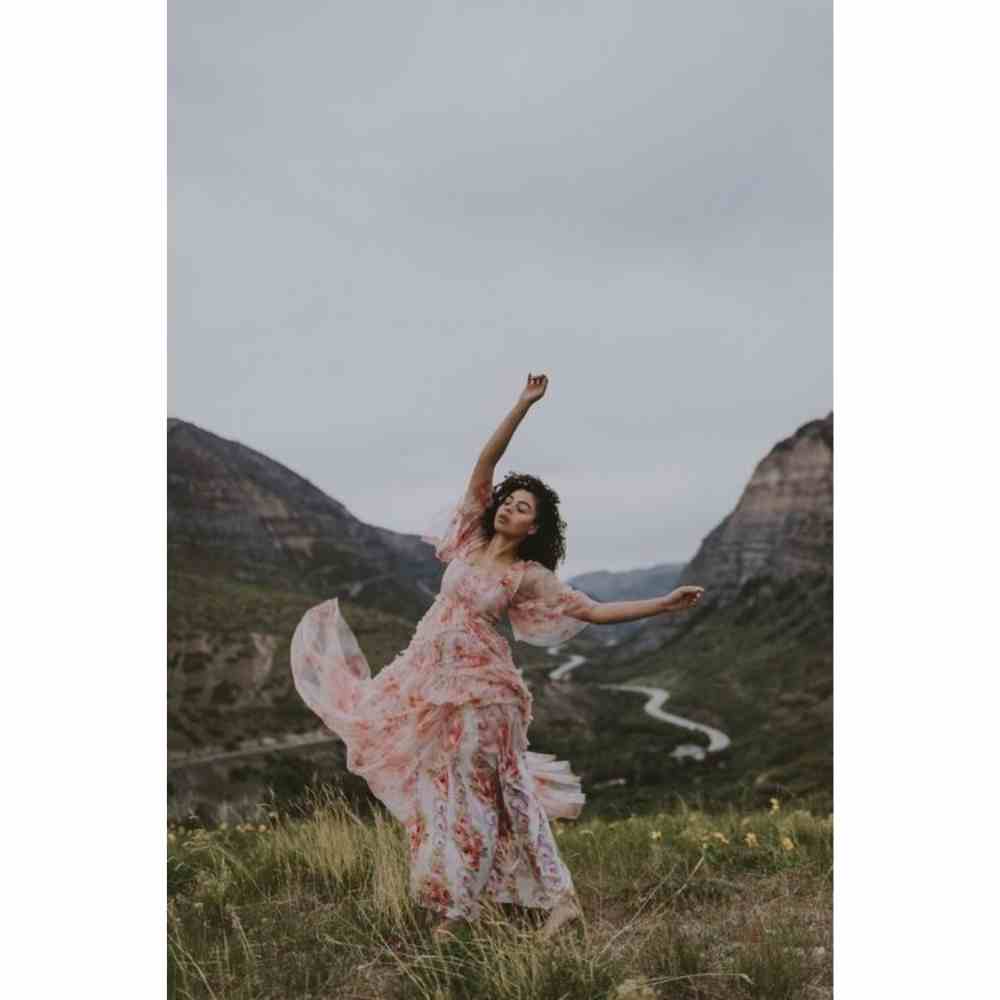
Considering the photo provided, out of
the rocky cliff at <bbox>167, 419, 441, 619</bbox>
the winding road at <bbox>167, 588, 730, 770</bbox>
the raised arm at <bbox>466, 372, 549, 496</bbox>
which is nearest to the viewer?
the raised arm at <bbox>466, 372, 549, 496</bbox>

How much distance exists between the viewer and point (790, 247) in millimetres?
5277

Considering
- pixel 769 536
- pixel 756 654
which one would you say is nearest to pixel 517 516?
pixel 769 536

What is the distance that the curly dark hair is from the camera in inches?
166

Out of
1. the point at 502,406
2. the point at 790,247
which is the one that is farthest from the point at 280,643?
the point at 790,247

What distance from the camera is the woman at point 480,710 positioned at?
4.06m

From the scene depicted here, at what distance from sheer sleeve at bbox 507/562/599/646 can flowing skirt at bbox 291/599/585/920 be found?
15 centimetres

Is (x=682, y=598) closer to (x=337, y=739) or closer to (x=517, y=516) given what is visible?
(x=517, y=516)

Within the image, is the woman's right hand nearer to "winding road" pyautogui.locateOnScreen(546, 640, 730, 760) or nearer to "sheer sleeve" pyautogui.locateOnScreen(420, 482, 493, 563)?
"sheer sleeve" pyautogui.locateOnScreen(420, 482, 493, 563)

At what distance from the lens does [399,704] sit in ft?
14.0

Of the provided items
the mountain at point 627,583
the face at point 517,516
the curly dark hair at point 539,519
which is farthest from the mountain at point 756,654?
the face at point 517,516

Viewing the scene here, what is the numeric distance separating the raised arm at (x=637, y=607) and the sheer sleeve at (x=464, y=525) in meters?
0.44

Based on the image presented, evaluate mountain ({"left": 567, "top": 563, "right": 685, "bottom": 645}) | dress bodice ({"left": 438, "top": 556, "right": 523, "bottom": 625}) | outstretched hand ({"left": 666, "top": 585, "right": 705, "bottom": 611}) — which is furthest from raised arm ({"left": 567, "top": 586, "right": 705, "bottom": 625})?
mountain ({"left": 567, "top": 563, "right": 685, "bottom": 645})

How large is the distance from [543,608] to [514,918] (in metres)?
1.01
